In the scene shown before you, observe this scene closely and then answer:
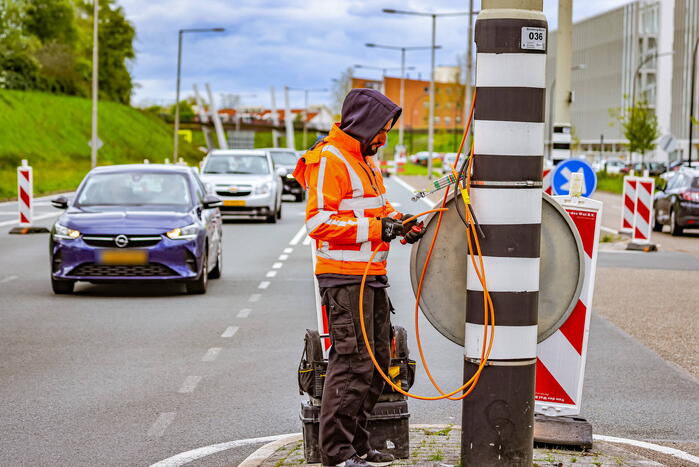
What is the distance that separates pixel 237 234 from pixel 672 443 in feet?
61.3

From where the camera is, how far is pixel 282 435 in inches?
265

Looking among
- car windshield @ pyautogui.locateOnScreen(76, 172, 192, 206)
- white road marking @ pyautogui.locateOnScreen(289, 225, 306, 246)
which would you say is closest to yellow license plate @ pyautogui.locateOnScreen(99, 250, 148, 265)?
car windshield @ pyautogui.locateOnScreen(76, 172, 192, 206)

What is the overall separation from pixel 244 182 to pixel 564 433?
22931 millimetres

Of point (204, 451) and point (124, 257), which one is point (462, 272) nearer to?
point (204, 451)

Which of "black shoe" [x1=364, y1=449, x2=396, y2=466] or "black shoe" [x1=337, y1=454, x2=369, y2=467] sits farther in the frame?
"black shoe" [x1=364, y1=449, x2=396, y2=466]

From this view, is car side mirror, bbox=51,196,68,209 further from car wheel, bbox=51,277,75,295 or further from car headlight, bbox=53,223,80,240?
car wheel, bbox=51,277,75,295

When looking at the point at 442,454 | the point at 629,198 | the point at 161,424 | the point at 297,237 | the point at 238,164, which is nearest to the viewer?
the point at 442,454

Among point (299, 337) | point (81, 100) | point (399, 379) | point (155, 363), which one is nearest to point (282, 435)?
point (399, 379)

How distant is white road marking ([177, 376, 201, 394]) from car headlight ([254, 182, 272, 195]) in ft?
64.8

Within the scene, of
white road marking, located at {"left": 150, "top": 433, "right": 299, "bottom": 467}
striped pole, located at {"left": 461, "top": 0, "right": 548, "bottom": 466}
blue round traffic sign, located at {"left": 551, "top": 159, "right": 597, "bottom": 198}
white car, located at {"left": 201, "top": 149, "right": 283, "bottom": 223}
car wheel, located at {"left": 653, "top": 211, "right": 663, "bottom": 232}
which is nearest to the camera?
striped pole, located at {"left": 461, "top": 0, "right": 548, "bottom": 466}

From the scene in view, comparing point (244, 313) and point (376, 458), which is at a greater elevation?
point (376, 458)

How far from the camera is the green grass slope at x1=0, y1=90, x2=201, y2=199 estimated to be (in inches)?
3017

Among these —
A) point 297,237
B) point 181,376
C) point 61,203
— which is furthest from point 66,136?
point 181,376

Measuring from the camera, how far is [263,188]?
2838 cm
